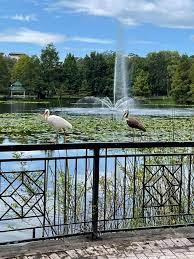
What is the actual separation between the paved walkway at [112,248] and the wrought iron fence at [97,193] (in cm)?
18

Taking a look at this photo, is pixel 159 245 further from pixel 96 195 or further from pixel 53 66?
pixel 53 66

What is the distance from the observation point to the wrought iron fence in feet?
16.3

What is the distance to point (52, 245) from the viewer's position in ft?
15.9

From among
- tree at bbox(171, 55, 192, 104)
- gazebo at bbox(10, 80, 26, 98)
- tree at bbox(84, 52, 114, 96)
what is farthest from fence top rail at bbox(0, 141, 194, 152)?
gazebo at bbox(10, 80, 26, 98)

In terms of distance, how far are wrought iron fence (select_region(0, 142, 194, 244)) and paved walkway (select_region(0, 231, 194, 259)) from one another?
178 mm

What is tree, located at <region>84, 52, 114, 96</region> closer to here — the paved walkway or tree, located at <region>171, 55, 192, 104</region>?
tree, located at <region>171, 55, 192, 104</region>

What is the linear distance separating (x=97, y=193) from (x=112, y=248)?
55cm

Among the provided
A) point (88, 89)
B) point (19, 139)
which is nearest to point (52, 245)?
point (19, 139)

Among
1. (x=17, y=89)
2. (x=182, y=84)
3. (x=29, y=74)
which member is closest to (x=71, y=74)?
(x=29, y=74)

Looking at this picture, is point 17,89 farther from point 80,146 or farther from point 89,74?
point 80,146

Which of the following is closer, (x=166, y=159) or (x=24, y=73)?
(x=166, y=159)

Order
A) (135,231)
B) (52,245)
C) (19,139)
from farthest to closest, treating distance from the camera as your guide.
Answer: (19,139)
(135,231)
(52,245)

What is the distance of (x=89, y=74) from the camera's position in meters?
84.7

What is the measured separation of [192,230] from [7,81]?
83.9 meters
